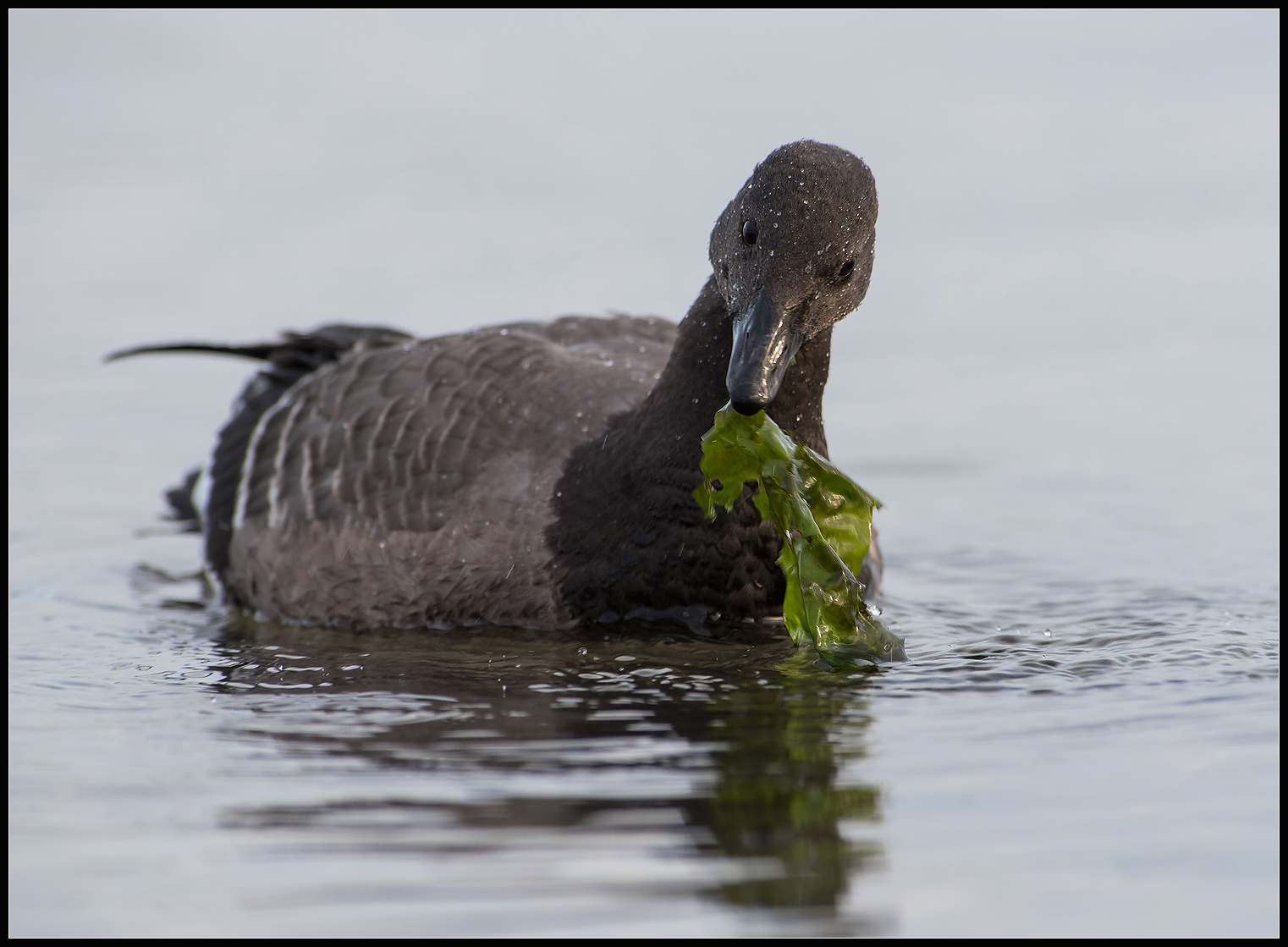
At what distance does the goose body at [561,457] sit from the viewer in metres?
6.63

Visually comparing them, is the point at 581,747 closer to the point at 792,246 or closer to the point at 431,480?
the point at 792,246

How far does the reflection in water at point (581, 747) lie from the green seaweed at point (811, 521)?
0.21m

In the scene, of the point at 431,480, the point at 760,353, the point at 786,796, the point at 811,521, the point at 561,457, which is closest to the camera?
the point at 786,796

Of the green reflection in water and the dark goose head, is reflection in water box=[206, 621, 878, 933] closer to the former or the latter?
the green reflection in water

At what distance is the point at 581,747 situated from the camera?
585 cm

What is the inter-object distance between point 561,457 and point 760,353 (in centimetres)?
154

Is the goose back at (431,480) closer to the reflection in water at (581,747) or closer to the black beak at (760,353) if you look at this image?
the reflection in water at (581,747)

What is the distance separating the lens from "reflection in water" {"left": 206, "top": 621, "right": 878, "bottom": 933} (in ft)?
16.2

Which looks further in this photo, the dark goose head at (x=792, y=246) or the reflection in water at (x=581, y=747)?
the dark goose head at (x=792, y=246)

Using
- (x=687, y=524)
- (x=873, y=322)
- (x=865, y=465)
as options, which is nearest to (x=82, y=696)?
(x=687, y=524)

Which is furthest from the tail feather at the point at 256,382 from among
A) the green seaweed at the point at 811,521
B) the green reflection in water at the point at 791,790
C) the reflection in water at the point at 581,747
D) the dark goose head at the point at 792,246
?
the green reflection in water at the point at 791,790

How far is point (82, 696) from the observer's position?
22.1 ft

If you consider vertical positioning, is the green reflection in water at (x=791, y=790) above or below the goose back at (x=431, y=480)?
below

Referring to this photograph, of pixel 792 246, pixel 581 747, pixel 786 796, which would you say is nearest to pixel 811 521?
pixel 792 246
